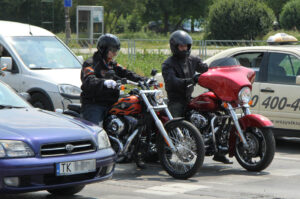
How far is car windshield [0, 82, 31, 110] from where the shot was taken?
7.11m

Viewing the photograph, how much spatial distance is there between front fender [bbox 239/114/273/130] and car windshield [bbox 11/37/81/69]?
5020 mm

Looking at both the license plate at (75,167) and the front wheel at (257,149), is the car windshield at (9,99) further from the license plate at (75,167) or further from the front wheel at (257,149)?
the front wheel at (257,149)

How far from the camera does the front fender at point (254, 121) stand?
796cm

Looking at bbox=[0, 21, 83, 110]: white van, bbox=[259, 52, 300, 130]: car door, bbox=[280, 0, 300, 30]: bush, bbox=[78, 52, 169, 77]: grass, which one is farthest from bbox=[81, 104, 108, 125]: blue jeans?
bbox=[280, 0, 300, 30]: bush

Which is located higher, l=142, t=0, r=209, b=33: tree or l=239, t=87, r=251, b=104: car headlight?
l=142, t=0, r=209, b=33: tree

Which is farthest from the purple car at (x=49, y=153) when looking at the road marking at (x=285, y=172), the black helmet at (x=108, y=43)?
the road marking at (x=285, y=172)

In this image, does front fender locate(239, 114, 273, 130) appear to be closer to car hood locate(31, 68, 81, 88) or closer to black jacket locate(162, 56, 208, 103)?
black jacket locate(162, 56, 208, 103)

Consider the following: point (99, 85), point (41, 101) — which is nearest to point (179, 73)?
point (99, 85)

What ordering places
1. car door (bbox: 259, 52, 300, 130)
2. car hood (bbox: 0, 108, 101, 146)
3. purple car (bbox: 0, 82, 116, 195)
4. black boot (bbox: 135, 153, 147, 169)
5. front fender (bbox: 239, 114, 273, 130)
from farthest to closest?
car door (bbox: 259, 52, 300, 130), black boot (bbox: 135, 153, 147, 169), front fender (bbox: 239, 114, 273, 130), car hood (bbox: 0, 108, 101, 146), purple car (bbox: 0, 82, 116, 195)

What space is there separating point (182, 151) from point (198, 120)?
783 millimetres

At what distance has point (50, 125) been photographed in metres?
6.43

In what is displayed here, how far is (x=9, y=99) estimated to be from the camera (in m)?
7.26

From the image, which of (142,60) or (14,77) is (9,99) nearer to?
(14,77)

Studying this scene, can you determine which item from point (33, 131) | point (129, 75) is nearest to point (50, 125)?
point (33, 131)
